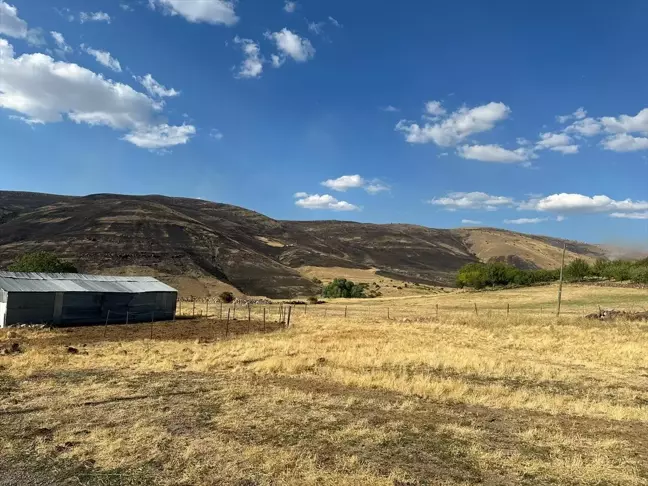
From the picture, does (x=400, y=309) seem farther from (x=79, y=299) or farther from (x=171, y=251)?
(x=171, y=251)

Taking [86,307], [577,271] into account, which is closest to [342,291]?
[577,271]

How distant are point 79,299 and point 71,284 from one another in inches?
79.2

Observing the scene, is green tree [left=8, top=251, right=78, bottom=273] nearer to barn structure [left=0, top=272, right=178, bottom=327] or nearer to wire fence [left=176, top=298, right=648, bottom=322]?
barn structure [left=0, top=272, right=178, bottom=327]

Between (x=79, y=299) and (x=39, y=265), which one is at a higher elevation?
(x=39, y=265)

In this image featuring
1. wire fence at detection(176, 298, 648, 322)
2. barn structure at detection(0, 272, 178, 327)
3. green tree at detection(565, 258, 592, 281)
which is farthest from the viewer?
green tree at detection(565, 258, 592, 281)

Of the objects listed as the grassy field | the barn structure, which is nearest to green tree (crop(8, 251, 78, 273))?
the barn structure

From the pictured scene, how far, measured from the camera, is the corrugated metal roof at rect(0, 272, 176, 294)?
126 ft

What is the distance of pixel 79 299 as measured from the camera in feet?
135

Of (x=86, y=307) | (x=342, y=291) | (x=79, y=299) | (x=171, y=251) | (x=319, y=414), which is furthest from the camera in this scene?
(x=171, y=251)

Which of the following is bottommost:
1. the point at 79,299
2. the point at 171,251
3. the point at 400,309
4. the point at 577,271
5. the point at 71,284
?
the point at 400,309

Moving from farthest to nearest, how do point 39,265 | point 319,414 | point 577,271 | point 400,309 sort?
point 577,271
point 400,309
point 39,265
point 319,414

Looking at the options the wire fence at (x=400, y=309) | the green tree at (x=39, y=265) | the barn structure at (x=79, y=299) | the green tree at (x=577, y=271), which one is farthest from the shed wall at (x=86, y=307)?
the green tree at (x=577, y=271)

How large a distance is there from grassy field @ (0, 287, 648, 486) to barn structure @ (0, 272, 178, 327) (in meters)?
10.2

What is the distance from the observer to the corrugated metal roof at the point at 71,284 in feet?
126
